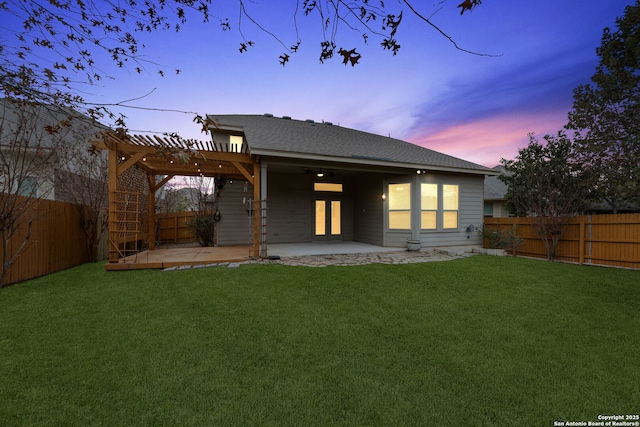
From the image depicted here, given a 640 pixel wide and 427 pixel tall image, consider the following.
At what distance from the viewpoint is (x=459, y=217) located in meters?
9.61

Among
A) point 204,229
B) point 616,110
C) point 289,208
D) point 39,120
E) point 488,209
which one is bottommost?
point 204,229

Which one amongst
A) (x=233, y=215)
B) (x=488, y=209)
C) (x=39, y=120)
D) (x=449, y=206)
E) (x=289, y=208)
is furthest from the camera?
(x=488, y=209)

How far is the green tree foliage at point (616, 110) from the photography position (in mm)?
6691

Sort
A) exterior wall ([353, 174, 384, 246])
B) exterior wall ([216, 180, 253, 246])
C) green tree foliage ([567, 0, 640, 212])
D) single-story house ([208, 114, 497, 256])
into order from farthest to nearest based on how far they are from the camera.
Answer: exterior wall ([353, 174, 384, 246]) < exterior wall ([216, 180, 253, 246]) < single-story house ([208, 114, 497, 256]) < green tree foliage ([567, 0, 640, 212])

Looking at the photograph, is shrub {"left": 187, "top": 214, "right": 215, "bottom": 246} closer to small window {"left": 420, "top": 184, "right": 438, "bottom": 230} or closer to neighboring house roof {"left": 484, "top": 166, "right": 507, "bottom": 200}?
small window {"left": 420, "top": 184, "right": 438, "bottom": 230}

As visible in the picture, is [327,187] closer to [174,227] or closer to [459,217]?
[459,217]

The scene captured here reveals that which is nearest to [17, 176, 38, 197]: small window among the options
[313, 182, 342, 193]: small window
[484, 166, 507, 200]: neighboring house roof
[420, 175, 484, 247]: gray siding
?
[313, 182, 342, 193]: small window

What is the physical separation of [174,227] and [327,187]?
24.9 feet

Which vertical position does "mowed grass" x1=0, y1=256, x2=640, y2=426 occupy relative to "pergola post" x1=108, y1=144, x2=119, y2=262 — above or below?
below

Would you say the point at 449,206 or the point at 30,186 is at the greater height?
the point at 30,186

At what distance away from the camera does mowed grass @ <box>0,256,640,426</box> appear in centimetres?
182

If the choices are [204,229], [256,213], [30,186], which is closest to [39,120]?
[30,186]

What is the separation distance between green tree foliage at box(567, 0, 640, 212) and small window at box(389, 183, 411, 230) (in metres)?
5.56

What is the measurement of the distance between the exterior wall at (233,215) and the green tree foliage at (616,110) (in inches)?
441
